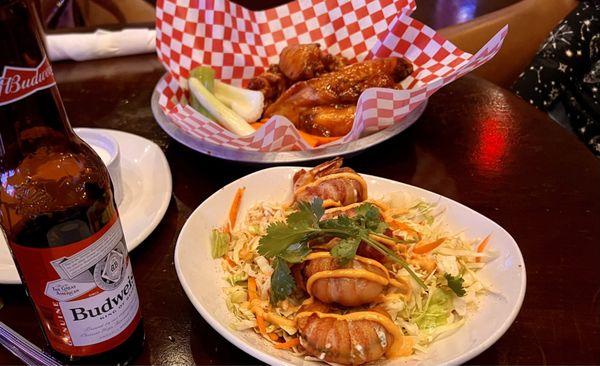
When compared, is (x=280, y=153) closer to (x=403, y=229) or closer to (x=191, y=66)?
(x=403, y=229)

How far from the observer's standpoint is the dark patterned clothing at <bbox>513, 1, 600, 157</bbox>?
7.27 ft

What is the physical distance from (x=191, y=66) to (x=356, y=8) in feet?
2.13

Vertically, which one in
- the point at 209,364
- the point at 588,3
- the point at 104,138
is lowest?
the point at 209,364

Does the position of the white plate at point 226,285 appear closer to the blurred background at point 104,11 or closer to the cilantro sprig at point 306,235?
the cilantro sprig at point 306,235

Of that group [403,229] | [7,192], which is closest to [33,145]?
[7,192]

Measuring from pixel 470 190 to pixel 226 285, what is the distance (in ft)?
2.30

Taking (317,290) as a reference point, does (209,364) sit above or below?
below

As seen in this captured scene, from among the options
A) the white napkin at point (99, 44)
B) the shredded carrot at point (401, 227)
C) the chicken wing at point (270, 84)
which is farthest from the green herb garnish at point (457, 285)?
the white napkin at point (99, 44)

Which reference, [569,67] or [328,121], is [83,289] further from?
[569,67]

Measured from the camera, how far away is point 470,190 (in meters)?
1.44

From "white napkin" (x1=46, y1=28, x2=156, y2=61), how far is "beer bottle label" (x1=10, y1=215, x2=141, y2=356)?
154 cm

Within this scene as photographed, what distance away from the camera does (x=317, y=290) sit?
97 cm

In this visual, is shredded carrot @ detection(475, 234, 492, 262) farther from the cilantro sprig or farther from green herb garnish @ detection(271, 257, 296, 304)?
green herb garnish @ detection(271, 257, 296, 304)

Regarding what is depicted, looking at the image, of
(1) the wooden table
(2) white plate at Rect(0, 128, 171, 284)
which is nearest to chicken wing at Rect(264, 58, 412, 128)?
(1) the wooden table
